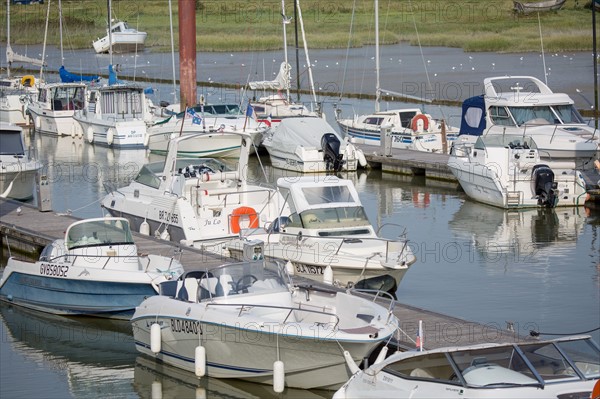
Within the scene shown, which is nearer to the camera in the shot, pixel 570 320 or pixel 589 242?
pixel 570 320

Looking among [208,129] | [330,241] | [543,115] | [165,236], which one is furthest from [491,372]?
[208,129]

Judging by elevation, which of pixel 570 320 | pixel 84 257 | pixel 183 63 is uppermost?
pixel 183 63

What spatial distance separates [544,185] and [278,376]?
52.4ft

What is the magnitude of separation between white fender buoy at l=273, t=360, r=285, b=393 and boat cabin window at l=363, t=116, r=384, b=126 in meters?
25.7

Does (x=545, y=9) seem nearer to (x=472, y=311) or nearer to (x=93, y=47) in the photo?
(x=93, y=47)

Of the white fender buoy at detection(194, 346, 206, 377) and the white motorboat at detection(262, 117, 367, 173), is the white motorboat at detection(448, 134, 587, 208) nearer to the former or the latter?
the white motorboat at detection(262, 117, 367, 173)

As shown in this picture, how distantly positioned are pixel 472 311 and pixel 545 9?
6795 cm

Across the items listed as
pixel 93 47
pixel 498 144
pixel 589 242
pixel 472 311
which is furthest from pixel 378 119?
pixel 93 47

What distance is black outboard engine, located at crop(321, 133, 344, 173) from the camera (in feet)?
123

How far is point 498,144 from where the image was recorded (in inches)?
1249

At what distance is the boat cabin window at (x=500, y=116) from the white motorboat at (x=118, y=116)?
47.1 ft

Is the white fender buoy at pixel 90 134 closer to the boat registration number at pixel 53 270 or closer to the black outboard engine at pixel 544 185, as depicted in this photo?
the black outboard engine at pixel 544 185

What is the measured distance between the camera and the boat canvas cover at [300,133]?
38594 millimetres

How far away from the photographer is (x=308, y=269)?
22031mm
